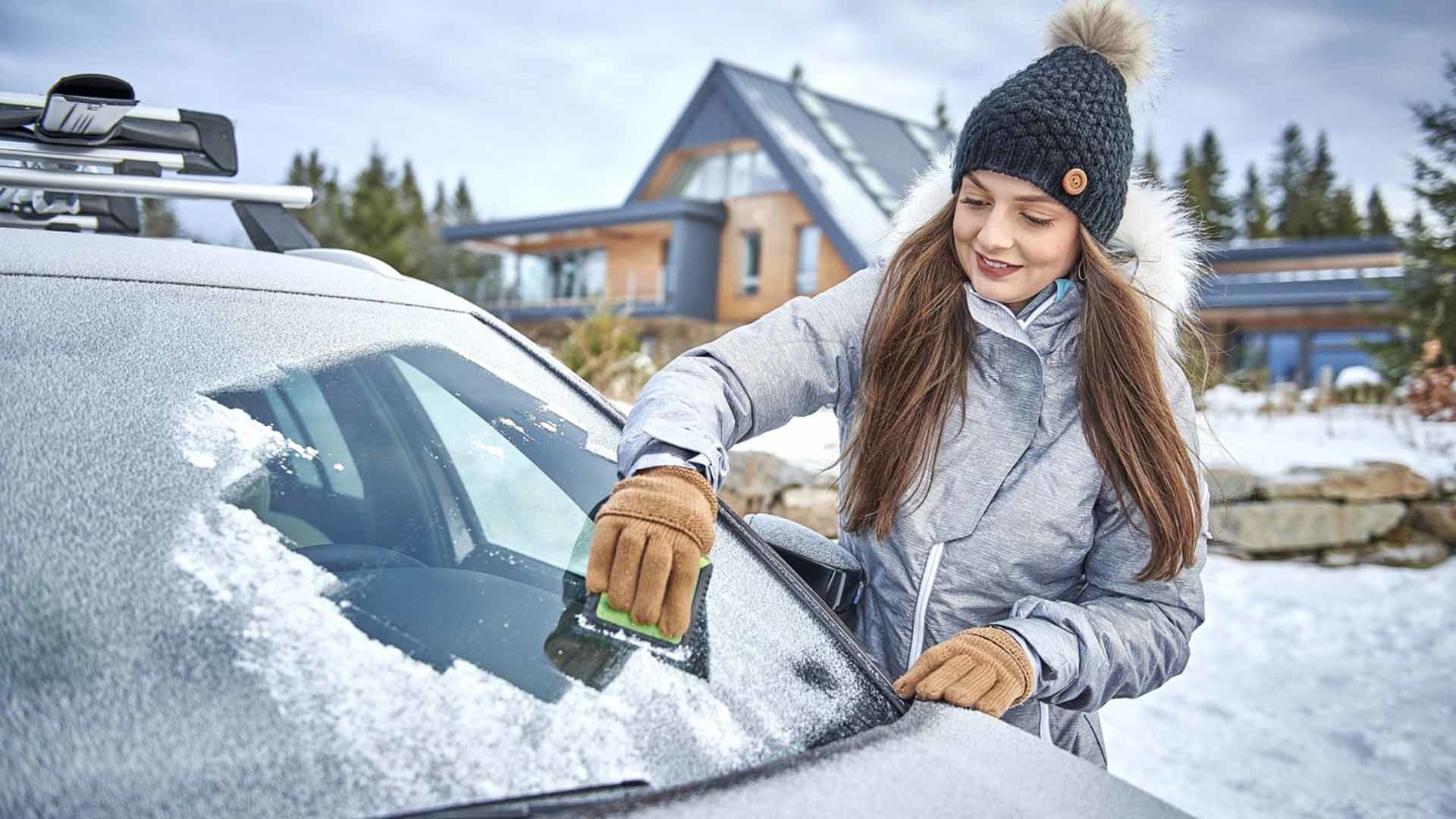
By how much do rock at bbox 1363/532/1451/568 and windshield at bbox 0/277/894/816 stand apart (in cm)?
662

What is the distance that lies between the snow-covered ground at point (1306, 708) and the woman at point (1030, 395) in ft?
6.43

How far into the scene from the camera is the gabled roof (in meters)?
18.1

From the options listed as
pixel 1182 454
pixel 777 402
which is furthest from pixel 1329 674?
pixel 777 402

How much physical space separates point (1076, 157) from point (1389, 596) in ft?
18.3

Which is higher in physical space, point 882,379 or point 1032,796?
point 882,379

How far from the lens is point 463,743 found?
85 cm

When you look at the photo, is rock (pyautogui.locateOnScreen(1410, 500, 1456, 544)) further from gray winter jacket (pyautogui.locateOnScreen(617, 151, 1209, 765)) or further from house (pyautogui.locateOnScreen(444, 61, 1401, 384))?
house (pyautogui.locateOnScreen(444, 61, 1401, 384))

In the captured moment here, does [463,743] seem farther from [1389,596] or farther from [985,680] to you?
[1389,596]

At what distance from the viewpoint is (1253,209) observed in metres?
52.1

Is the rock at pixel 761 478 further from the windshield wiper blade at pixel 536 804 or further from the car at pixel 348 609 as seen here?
the windshield wiper blade at pixel 536 804

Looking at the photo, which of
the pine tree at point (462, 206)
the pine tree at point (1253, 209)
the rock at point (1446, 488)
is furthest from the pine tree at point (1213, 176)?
the rock at point (1446, 488)

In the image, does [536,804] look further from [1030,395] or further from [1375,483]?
[1375,483]

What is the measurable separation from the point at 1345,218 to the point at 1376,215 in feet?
21.3

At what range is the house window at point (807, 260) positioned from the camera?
20047 mm
